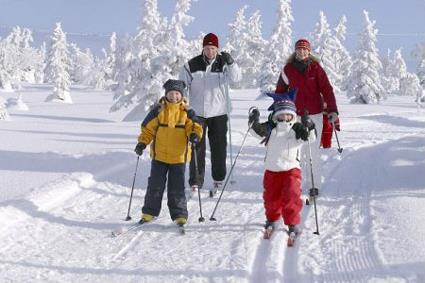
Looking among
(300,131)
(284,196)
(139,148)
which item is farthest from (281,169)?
(139,148)

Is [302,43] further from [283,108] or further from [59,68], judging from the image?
[59,68]

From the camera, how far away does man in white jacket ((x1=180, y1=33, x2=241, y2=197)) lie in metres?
8.04

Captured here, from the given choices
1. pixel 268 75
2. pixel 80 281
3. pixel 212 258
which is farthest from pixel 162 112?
pixel 268 75

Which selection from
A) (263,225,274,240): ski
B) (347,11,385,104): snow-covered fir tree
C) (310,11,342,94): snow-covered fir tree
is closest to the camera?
(263,225,274,240): ski

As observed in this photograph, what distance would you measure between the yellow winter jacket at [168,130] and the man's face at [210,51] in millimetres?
1519

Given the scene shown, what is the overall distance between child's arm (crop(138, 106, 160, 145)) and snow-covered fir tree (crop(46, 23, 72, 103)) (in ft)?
176

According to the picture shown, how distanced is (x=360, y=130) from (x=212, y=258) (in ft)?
52.3

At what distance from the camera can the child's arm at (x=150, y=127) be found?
6570 mm

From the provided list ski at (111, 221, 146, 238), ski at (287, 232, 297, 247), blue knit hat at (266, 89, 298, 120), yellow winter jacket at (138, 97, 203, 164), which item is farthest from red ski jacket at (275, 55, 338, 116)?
ski at (111, 221, 146, 238)

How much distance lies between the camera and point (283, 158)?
20.1 feet

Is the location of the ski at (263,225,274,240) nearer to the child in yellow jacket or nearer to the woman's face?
the child in yellow jacket

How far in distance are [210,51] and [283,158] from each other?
253 centimetres

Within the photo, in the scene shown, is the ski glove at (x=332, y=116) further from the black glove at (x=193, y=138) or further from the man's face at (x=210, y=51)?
the black glove at (x=193, y=138)

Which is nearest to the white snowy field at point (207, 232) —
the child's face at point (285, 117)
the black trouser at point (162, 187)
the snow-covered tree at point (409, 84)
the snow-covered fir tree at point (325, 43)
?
the black trouser at point (162, 187)
